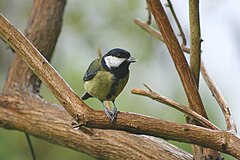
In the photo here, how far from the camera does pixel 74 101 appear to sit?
1194 mm

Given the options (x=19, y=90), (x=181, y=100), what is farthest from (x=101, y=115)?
(x=181, y=100)

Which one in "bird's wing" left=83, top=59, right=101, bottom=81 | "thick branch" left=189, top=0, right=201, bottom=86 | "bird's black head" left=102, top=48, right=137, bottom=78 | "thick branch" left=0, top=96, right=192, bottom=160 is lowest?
"thick branch" left=0, top=96, right=192, bottom=160

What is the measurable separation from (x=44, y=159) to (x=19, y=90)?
0.86 m

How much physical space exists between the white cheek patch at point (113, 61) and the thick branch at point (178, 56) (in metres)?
0.15

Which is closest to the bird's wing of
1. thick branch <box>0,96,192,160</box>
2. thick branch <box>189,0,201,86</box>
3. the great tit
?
the great tit

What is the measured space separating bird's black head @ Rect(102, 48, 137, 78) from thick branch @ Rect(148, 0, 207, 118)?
0.49 feet

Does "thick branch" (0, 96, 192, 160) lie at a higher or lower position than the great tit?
lower

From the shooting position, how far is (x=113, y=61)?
4.73 ft

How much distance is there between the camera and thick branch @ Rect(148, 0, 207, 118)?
52.4 inches

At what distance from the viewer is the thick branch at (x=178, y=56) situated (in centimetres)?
133

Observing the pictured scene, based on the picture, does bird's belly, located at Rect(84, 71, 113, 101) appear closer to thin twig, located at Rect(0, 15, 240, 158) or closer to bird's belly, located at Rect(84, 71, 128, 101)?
bird's belly, located at Rect(84, 71, 128, 101)

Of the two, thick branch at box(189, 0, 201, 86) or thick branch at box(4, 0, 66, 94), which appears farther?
thick branch at box(4, 0, 66, 94)

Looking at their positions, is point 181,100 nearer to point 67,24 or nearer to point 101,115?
point 67,24

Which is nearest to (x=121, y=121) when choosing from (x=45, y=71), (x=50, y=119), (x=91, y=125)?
(x=91, y=125)
